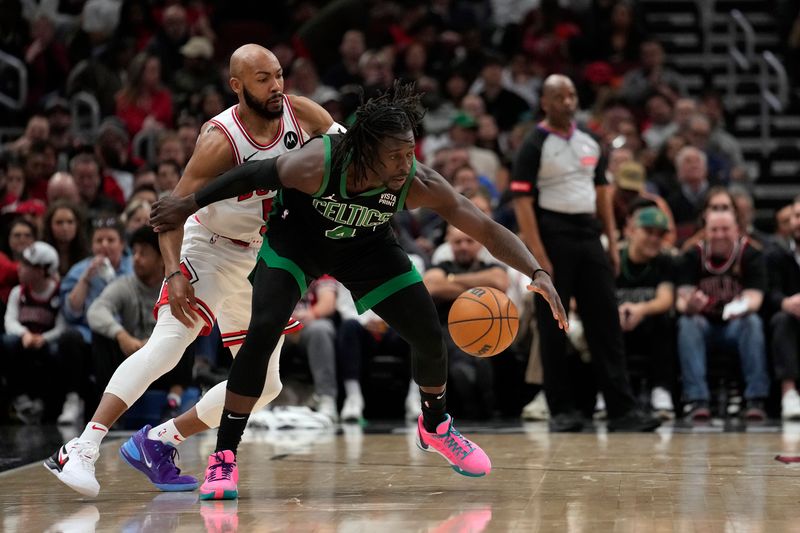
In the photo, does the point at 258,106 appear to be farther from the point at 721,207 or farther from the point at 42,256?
the point at 721,207

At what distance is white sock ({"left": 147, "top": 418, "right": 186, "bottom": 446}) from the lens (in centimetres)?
516

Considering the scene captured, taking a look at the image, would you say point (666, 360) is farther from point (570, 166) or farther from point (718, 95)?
point (718, 95)

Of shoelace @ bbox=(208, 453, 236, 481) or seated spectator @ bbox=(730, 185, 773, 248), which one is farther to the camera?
seated spectator @ bbox=(730, 185, 773, 248)

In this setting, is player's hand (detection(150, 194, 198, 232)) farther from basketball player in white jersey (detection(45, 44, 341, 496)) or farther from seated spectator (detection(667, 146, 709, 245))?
seated spectator (detection(667, 146, 709, 245))

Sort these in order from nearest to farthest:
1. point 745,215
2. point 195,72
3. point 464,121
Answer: point 745,215
point 464,121
point 195,72

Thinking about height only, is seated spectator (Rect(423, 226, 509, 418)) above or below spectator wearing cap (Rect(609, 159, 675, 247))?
below

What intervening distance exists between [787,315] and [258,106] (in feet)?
15.9

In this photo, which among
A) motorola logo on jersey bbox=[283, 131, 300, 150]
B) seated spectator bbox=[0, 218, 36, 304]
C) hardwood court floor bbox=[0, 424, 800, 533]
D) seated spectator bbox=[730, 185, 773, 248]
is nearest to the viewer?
hardwood court floor bbox=[0, 424, 800, 533]

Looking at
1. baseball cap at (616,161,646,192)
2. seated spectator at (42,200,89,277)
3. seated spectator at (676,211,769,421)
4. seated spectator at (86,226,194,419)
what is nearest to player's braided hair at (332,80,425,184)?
seated spectator at (86,226,194,419)

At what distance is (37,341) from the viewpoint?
337 inches

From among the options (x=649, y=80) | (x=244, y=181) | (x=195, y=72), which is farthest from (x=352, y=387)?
(x=649, y=80)

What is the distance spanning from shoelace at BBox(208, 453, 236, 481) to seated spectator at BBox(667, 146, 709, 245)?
616 cm

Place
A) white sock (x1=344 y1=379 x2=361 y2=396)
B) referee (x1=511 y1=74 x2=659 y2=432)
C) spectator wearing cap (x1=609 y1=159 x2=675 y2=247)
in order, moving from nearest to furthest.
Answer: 1. referee (x1=511 y1=74 x2=659 y2=432)
2. white sock (x1=344 y1=379 x2=361 y2=396)
3. spectator wearing cap (x1=609 y1=159 x2=675 y2=247)

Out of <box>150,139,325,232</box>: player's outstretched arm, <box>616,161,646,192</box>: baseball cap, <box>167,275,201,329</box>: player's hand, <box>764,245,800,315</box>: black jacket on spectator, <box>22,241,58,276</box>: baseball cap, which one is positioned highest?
<box>616,161,646,192</box>: baseball cap
